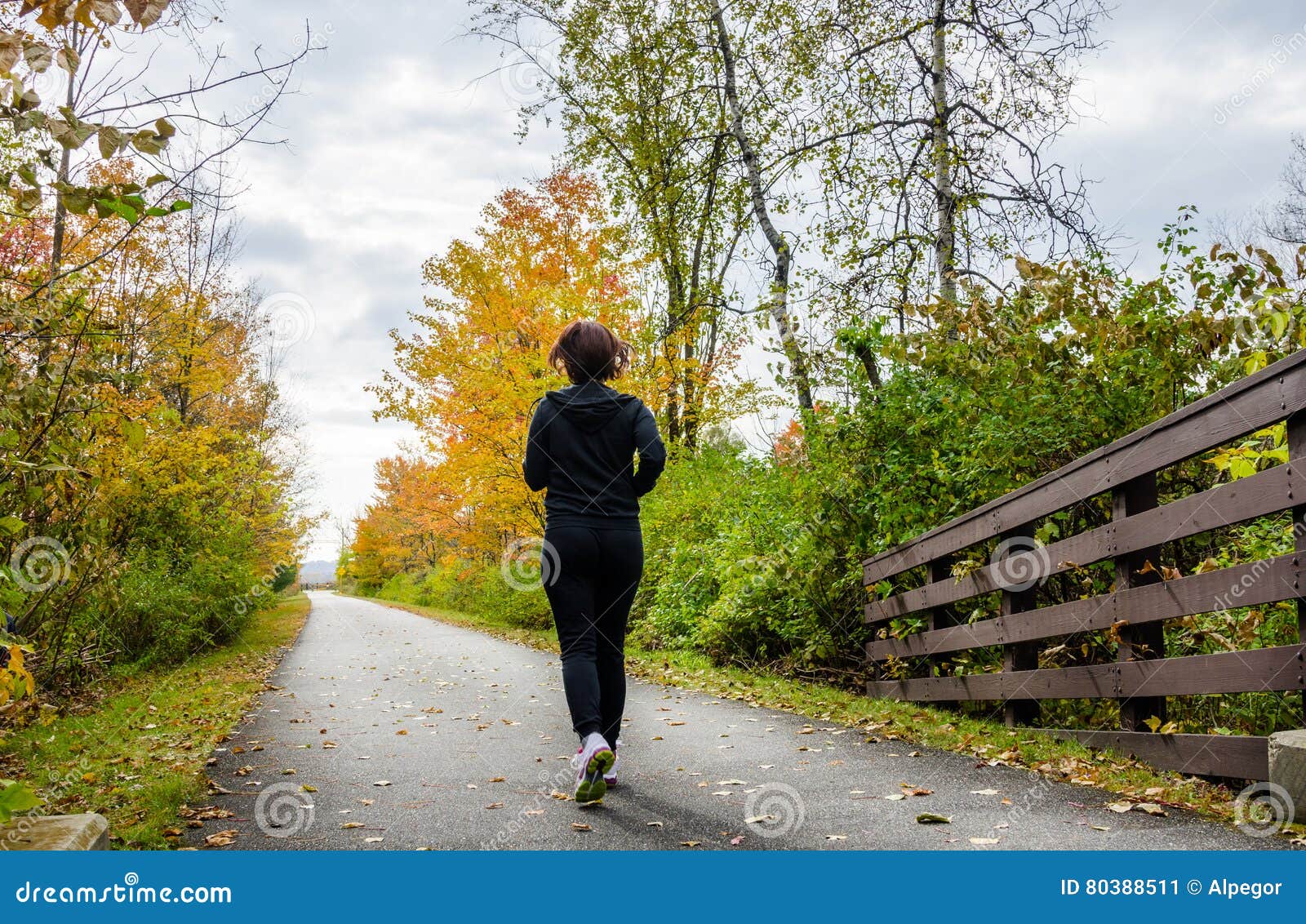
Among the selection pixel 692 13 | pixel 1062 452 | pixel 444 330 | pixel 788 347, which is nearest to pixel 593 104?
pixel 692 13

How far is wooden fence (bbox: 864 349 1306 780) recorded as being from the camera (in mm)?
3369

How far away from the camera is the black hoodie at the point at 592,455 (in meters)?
4.17

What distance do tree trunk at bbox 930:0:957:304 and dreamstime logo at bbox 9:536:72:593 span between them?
27.2 feet

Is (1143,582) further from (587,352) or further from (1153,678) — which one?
(587,352)

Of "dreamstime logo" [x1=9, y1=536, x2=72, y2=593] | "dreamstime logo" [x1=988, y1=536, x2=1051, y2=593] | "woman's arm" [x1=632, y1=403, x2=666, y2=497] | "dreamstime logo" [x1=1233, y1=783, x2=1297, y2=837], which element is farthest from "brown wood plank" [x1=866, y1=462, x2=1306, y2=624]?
"dreamstime logo" [x1=9, y1=536, x2=72, y2=593]

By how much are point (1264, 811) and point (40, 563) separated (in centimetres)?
751

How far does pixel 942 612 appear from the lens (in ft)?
21.5

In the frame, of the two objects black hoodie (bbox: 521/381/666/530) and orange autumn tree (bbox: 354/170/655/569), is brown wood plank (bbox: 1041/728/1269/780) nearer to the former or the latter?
black hoodie (bbox: 521/381/666/530)

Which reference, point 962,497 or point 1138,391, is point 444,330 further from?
point 1138,391

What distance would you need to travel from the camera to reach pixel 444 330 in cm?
1570

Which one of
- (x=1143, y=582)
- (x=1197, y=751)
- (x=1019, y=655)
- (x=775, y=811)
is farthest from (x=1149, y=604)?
(x=775, y=811)

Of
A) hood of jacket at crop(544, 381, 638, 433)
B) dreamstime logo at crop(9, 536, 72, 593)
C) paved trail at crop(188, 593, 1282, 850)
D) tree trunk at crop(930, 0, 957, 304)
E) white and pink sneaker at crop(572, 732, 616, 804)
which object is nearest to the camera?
paved trail at crop(188, 593, 1282, 850)

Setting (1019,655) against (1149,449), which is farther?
(1019,655)

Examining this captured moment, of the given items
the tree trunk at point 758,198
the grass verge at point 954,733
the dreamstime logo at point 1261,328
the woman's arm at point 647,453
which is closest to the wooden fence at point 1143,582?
the grass verge at point 954,733
